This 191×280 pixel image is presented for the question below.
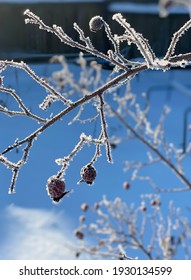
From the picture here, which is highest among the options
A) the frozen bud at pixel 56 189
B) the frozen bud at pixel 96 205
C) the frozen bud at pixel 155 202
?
the frozen bud at pixel 96 205

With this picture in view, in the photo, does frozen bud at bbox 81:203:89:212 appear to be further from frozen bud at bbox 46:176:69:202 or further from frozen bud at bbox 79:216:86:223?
frozen bud at bbox 46:176:69:202

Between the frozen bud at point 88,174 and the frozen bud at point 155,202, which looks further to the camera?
the frozen bud at point 155,202

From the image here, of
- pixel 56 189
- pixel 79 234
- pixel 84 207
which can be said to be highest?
pixel 84 207

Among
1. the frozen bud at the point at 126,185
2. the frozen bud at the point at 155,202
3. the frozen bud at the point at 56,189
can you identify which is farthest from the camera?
the frozen bud at the point at 126,185

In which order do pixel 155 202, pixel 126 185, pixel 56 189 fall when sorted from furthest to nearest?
pixel 126 185
pixel 155 202
pixel 56 189

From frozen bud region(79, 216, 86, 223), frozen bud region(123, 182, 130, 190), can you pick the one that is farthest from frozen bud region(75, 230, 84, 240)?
frozen bud region(123, 182, 130, 190)

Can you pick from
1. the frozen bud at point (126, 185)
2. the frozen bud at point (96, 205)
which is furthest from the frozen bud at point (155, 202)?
the frozen bud at point (96, 205)

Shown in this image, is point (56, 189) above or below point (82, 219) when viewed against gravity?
below

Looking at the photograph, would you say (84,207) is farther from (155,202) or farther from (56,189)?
(56,189)

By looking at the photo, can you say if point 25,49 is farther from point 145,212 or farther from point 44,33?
point 145,212

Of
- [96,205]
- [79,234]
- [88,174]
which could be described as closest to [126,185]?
[96,205]

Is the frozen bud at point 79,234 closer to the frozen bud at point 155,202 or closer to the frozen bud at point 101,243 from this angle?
the frozen bud at point 101,243
